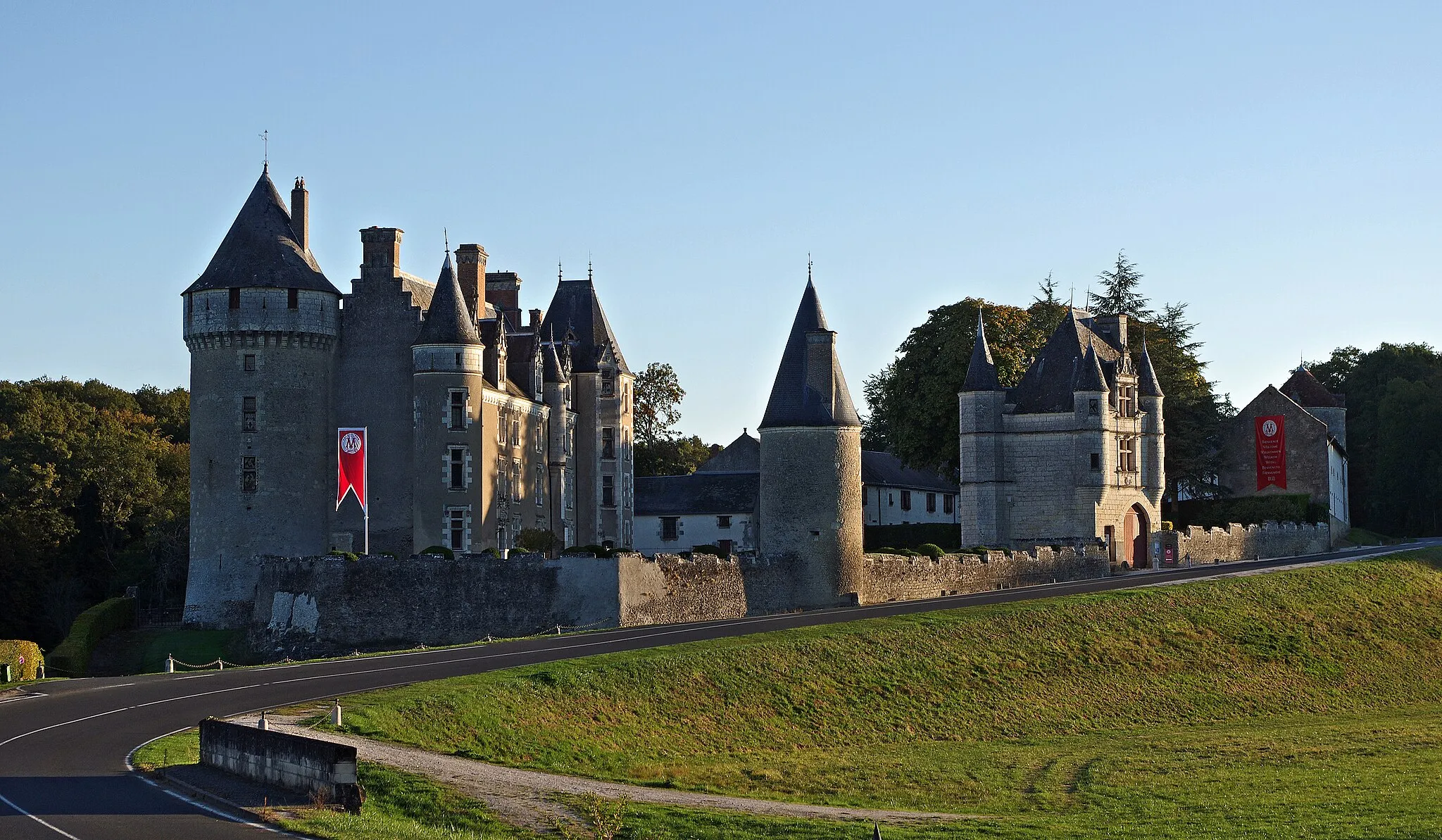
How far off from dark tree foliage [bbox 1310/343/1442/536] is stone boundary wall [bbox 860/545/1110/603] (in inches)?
1541

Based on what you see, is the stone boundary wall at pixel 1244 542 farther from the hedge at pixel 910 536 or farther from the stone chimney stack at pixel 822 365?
the stone chimney stack at pixel 822 365

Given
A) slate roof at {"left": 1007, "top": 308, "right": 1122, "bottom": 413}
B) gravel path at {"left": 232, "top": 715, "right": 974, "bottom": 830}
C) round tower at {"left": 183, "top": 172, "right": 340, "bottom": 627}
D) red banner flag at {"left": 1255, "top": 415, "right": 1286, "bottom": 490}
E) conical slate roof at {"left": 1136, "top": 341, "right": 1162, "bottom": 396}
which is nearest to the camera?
gravel path at {"left": 232, "top": 715, "right": 974, "bottom": 830}

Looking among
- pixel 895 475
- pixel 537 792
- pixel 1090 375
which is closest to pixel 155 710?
pixel 537 792

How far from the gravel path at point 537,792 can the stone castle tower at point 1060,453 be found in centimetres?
4548

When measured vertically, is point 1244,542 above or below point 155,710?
above

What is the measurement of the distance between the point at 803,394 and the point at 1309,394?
55596 millimetres

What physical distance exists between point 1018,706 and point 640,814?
2031cm

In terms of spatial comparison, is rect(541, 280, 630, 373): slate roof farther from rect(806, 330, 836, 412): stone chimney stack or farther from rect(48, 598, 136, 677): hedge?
rect(48, 598, 136, 677): hedge

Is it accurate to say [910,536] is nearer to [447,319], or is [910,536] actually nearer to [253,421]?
[447,319]

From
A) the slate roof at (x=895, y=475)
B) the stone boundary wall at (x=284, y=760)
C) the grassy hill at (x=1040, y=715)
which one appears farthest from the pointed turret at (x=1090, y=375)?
the stone boundary wall at (x=284, y=760)

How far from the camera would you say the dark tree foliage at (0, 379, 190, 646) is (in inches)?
2576

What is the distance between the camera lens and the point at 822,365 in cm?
5406

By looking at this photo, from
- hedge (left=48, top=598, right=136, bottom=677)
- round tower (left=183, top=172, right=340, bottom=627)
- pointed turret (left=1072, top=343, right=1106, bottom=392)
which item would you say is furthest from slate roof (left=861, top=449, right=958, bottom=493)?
hedge (left=48, top=598, right=136, bottom=677)

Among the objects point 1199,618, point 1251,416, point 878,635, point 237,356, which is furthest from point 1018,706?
point 1251,416
